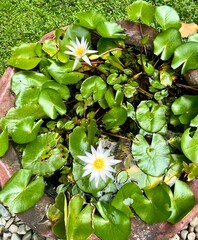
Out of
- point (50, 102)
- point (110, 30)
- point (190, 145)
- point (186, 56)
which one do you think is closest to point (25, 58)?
point (50, 102)

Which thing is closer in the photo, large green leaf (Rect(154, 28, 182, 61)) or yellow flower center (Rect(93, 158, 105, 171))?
yellow flower center (Rect(93, 158, 105, 171))

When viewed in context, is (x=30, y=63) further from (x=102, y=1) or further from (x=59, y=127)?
(x=102, y=1)

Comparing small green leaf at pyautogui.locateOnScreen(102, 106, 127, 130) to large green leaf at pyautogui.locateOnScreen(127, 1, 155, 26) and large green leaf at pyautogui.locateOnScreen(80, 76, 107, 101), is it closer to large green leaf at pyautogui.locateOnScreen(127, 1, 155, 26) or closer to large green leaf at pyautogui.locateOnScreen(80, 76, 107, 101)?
large green leaf at pyautogui.locateOnScreen(80, 76, 107, 101)

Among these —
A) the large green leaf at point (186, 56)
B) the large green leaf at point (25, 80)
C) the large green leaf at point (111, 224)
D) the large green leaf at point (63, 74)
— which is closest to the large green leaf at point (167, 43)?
the large green leaf at point (186, 56)

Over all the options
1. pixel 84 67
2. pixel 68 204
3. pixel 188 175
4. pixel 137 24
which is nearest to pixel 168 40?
pixel 137 24

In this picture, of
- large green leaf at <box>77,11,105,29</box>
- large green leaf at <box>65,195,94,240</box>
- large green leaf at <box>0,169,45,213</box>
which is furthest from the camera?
large green leaf at <box>77,11,105,29</box>

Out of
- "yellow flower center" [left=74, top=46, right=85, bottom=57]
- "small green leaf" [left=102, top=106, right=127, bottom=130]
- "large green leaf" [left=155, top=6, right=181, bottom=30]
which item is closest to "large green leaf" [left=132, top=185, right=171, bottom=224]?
"small green leaf" [left=102, top=106, right=127, bottom=130]

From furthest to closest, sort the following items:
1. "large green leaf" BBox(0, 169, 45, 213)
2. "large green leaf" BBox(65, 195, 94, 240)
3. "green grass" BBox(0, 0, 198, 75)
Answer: "green grass" BBox(0, 0, 198, 75), "large green leaf" BBox(0, 169, 45, 213), "large green leaf" BBox(65, 195, 94, 240)
